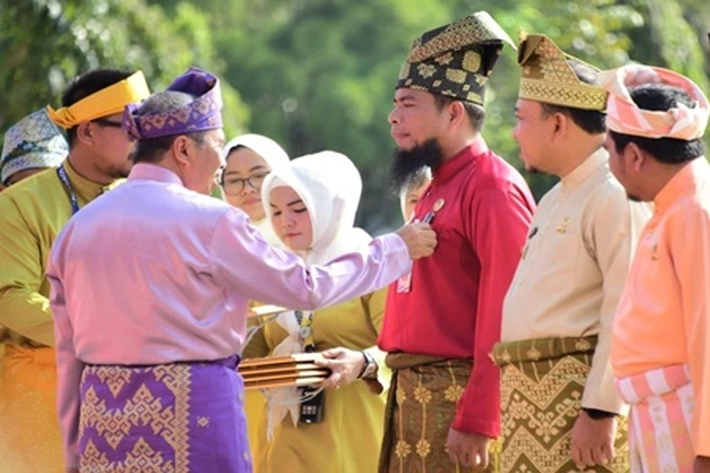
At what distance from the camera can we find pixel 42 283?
8281 millimetres

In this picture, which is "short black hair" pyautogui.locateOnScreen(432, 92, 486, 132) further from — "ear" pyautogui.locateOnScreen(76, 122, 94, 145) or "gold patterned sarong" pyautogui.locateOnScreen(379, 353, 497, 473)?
"ear" pyautogui.locateOnScreen(76, 122, 94, 145)

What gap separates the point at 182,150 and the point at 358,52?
108 ft

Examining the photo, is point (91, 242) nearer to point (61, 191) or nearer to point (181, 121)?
point (181, 121)

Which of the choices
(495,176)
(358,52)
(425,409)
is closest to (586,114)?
(495,176)

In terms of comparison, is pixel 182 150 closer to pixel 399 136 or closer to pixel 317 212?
pixel 399 136

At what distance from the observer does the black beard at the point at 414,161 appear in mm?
7371

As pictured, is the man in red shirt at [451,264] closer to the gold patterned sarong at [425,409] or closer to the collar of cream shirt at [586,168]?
the gold patterned sarong at [425,409]

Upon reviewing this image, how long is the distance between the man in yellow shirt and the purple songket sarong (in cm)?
148

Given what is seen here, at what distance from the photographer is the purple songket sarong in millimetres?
6520

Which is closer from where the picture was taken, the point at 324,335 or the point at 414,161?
the point at 414,161

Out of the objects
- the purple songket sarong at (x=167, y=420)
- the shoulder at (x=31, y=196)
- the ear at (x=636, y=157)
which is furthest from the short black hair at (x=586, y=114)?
the shoulder at (x=31, y=196)

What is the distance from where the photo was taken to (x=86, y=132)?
8227mm

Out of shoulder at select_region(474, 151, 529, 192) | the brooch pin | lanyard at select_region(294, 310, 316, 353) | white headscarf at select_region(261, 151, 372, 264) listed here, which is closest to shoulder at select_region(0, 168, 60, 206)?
white headscarf at select_region(261, 151, 372, 264)

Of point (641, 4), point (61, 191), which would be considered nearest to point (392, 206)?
point (641, 4)
